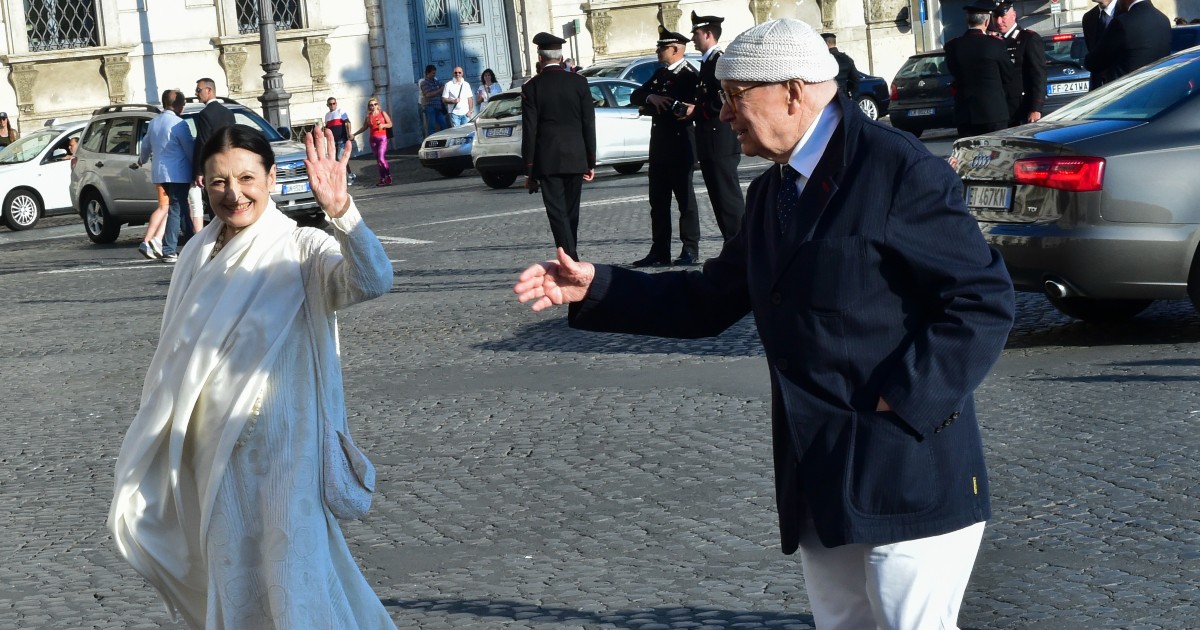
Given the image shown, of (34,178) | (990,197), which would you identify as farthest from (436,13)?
(990,197)

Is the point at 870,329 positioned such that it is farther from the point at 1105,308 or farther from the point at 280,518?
the point at 1105,308

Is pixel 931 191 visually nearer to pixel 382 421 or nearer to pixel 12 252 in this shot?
pixel 382 421

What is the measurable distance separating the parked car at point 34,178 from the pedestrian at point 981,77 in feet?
52.0

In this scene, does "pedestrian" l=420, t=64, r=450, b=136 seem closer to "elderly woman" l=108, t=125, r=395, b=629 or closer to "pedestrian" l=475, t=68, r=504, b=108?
"pedestrian" l=475, t=68, r=504, b=108

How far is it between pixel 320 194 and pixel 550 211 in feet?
28.9

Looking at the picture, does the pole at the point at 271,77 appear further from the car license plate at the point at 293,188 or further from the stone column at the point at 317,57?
the car license plate at the point at 293,188

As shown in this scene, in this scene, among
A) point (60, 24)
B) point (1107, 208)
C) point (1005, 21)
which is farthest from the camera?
point (60, 24)

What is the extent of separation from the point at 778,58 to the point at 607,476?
3.62 metres

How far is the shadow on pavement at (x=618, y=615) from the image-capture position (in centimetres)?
470

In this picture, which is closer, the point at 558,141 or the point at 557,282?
the point at 557,282

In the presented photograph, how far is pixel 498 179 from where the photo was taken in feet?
78.4

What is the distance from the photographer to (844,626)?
332 centimetres

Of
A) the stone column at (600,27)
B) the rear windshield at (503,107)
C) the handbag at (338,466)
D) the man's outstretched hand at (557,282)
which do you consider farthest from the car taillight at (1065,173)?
the stone column at (600,27)

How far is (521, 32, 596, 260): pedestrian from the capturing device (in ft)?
42.1
